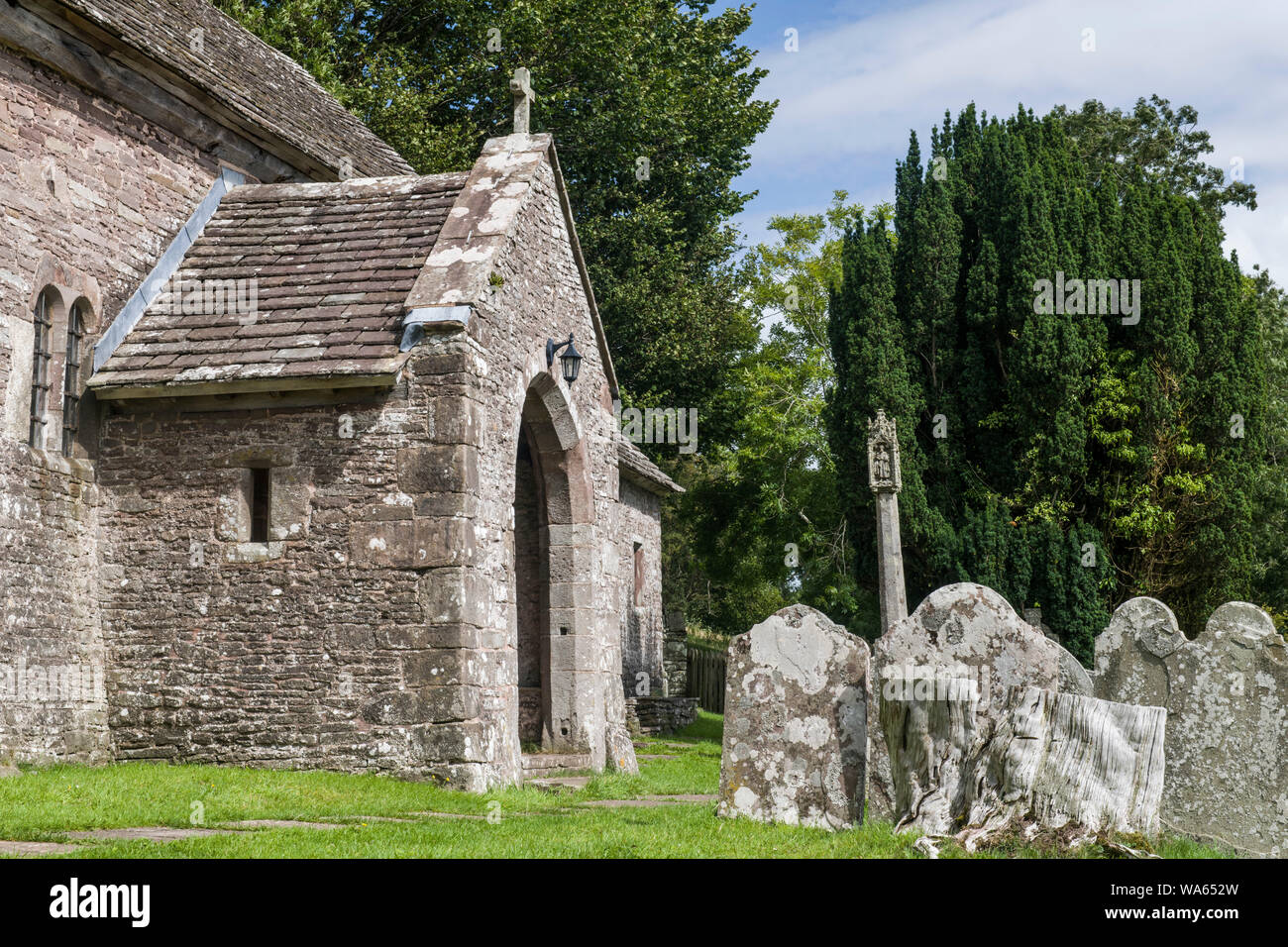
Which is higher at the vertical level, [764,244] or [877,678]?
[764,244]

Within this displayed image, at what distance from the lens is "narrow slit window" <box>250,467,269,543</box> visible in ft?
36.4

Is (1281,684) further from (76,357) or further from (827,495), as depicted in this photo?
(827,495)

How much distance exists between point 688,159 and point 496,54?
215 inches

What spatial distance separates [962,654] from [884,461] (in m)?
7.43

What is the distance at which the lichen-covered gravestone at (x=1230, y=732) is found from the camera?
722cm

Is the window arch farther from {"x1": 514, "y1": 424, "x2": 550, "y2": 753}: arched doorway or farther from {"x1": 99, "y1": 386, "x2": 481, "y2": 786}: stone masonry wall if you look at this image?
{"x1": 514, "y1": 424, "x2": 550, "y2": 753}: arched doorway

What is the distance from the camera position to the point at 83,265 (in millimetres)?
11188

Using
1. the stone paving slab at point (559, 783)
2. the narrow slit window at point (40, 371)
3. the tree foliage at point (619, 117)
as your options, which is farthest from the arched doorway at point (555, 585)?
the tree foliage at point (619, 117)

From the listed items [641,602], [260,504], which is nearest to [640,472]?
[641,602]

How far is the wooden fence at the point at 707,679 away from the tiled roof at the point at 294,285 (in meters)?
18.7

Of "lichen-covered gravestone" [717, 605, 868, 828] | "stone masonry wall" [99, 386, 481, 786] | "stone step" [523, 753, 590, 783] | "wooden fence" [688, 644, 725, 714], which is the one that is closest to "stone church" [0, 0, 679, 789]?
"stone masonry wall" [99, 386, 481, 786]

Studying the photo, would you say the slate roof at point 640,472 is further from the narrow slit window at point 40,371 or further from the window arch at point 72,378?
the narrow slit window at point 40,371

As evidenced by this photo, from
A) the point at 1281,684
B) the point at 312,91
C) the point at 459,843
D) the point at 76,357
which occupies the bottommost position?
the point at 459,843
